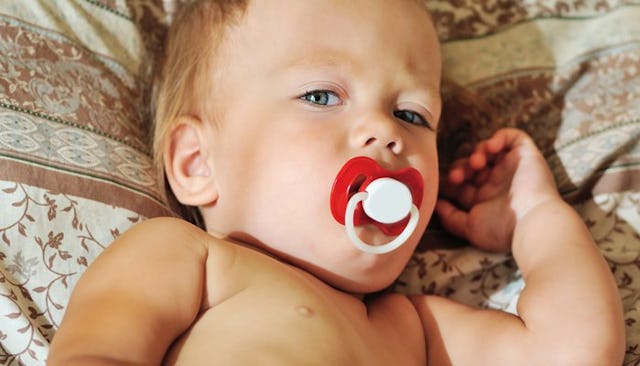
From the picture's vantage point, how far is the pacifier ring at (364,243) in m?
→ 1.07

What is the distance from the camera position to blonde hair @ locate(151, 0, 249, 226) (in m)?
1.28

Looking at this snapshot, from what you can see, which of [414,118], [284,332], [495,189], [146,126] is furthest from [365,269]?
[146,126]

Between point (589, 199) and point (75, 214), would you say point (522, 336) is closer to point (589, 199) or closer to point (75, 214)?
point (589, 199)

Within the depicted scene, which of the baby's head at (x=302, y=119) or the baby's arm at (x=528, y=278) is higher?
the baby's head at (x=302, y=119)

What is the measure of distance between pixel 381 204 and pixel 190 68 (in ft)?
1.49

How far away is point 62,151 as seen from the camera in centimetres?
120

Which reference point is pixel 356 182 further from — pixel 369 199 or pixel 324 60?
pixel 324 60

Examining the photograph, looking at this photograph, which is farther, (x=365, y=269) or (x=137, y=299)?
(x=365, y=269)

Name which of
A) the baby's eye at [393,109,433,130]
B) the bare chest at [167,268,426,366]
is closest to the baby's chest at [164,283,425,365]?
the bare chest at [167,268,426,366]

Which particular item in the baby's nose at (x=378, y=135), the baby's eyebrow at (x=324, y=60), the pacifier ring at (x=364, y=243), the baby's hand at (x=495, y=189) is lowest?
the baby's hand at (x=495, y=189)

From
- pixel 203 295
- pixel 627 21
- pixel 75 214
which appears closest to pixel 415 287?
pixel 203 295

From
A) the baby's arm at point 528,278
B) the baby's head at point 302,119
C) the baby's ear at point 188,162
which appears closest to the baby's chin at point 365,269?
the baby's head at point 302,119

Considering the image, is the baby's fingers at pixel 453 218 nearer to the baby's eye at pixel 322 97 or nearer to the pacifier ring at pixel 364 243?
the pacifier ring at pixel 364 243

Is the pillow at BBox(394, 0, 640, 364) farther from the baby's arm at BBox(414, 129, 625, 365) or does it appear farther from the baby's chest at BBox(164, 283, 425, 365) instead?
the baby's chest at BBox(164, 283, 425, 365)
